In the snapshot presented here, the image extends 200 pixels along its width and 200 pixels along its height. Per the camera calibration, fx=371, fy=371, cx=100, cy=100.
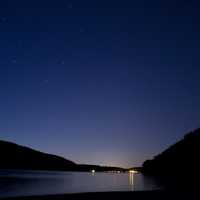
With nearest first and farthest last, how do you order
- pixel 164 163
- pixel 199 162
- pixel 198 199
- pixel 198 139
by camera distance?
pixel 198 199
pixel 199 162
pixel 198 139
pixel 164 163

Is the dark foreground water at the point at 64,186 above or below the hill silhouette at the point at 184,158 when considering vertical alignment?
below

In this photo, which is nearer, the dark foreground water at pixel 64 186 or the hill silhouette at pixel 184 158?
the dark foreground water at pixel 64 186

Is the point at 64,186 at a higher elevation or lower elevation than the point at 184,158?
lower

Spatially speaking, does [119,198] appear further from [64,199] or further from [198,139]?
[198,139]

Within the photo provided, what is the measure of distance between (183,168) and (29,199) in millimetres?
127768

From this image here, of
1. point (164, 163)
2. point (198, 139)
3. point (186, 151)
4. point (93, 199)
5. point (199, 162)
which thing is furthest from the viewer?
point (164, 163)

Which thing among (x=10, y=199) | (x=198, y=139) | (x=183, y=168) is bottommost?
(x=10, y=199)

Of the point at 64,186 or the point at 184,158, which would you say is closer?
the point at 64,186

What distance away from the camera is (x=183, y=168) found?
5817 inches

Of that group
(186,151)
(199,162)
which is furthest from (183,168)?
(199,162)

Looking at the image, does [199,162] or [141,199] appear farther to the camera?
[199,162]

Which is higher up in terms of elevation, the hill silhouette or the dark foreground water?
the hill silhouette

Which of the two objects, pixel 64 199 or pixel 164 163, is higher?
pixel 164 163

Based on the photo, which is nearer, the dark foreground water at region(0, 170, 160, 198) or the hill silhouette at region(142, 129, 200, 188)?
the dark foreground water at region(0, 170, 160, 198)
